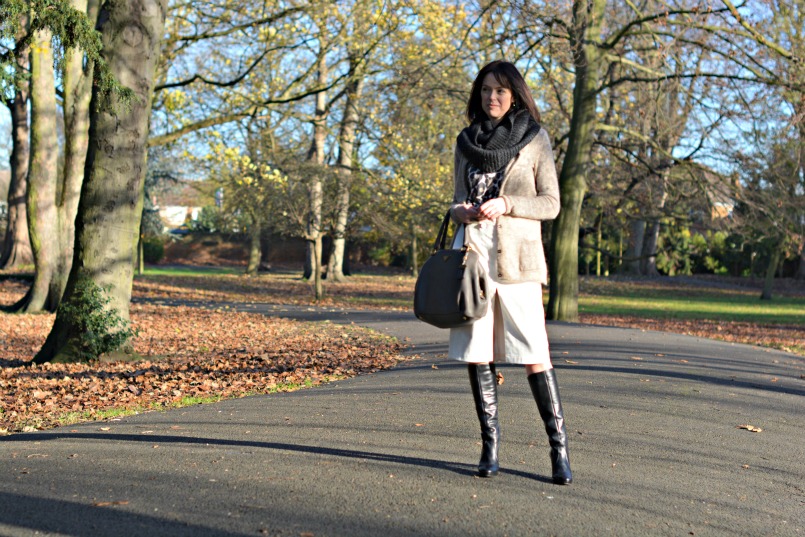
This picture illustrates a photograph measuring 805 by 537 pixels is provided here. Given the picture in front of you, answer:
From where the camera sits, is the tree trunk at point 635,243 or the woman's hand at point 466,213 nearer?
the woman's hand at point 466,213

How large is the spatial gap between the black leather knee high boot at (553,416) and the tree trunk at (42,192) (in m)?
14.6

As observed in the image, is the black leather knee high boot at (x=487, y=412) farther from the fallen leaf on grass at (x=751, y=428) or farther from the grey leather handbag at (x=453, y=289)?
the fallen leaf on grass at (x=751, y=428)

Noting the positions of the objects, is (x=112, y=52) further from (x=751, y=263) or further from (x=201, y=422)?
(x=751, y=263)

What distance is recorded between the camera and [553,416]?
4.60 metres

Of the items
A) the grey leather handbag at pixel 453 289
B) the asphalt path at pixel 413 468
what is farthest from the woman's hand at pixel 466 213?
the asphalt path at pixel 413 468

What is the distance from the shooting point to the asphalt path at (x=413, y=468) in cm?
385

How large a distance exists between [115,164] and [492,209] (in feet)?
23.1

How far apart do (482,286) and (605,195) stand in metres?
18.6

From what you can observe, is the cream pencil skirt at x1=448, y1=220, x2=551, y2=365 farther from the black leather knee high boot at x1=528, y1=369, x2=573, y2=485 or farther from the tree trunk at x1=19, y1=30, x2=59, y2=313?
the tree trunk at x1=19, y1=30, x2=59, y2=313

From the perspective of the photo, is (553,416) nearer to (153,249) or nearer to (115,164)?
(115,164)

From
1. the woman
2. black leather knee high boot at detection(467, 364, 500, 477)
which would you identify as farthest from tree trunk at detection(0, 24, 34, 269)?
black leather knee high boot at detection(467, 364, 500, 477)

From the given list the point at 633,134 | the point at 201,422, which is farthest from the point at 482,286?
the point at 633,134

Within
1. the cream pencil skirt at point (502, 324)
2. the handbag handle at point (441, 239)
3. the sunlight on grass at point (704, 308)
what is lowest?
the sunlight on grass at point (704, 308)

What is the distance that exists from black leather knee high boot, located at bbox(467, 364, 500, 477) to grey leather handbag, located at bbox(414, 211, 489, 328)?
1.06 ft
